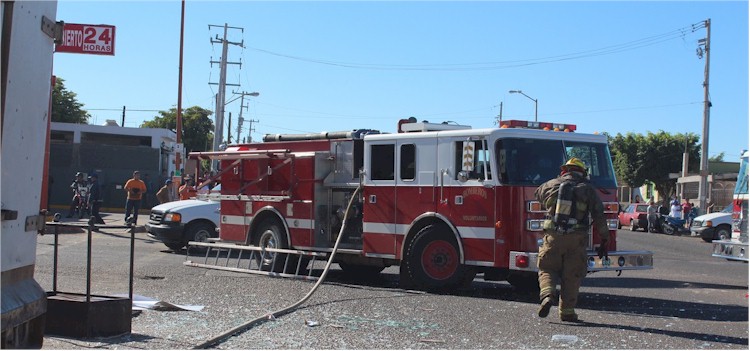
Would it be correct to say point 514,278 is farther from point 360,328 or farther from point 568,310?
point 360,328

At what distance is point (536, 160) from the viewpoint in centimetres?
1071

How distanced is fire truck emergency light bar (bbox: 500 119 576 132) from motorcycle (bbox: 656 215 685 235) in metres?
24.3

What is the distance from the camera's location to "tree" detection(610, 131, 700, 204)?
191ft

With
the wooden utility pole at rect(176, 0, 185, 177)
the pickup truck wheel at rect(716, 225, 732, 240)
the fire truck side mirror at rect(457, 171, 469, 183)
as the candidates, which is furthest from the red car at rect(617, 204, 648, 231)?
the fire truck side mirror at rect(457, 171, 469, 183)

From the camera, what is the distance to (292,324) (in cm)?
811

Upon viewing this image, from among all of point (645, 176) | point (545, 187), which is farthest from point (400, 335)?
point (645, 176)

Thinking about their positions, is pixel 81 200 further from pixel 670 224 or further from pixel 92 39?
pixel 670 224

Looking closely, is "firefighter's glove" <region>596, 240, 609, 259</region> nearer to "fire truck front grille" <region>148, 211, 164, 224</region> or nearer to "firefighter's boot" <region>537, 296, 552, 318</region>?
"firefighter's boot" <region>537, 296, 552, 318</region>

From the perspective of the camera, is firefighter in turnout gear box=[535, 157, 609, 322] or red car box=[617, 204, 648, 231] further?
red car box=[617, 204, 648, 231]

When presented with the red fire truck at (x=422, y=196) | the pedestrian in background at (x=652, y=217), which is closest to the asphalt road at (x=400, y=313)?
the red fire truck at (x=422, y=196)

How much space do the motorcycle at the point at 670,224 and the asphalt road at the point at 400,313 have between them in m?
19.5

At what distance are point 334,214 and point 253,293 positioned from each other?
108 inches

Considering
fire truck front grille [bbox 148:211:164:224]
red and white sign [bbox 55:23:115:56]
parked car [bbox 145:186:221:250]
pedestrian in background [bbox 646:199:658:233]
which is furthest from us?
pedestrian in background [bbox 646:199:658:233]

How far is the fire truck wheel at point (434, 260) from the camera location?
434 inches
